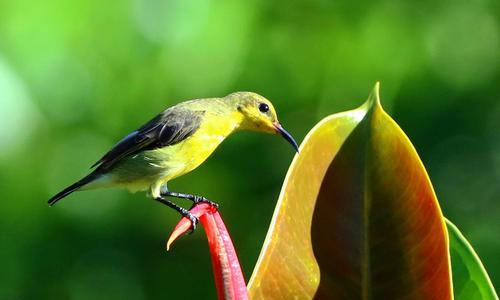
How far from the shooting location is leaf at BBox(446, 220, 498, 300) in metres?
1.05

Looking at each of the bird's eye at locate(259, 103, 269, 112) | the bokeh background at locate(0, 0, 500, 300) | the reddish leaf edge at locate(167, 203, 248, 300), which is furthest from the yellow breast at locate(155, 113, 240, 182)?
the reddish leaf edge at locate(167, 203, 248, 300)

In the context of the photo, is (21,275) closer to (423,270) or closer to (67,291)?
(67,291)

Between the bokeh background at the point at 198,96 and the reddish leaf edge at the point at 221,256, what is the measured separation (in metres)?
1.67

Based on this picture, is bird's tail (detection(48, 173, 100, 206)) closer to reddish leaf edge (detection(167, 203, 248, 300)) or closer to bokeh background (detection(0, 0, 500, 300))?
bokeh background (detection(0, 0, 500, 300))

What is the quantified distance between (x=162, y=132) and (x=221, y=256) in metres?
1.23

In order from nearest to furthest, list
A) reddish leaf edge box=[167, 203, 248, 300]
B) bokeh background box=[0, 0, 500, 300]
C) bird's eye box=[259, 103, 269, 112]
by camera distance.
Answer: reddish leaf edge box=[167, 203, 248, 300], bird's eye box=[259, 103, 269, 112], bokeh background box=[0, 0, 500, 300]

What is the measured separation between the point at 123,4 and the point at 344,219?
1840mm

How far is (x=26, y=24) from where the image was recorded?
8.77ft

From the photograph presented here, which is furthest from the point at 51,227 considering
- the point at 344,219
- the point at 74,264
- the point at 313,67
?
the point at 344,219

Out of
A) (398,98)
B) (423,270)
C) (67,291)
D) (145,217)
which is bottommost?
(67,291)

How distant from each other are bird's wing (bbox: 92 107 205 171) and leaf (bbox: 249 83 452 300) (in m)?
1.14

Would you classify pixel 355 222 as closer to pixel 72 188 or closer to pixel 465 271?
pixel 465 271

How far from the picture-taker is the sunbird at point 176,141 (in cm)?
217

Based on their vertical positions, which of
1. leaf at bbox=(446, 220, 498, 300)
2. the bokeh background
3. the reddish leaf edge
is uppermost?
the reddish leaf edge
